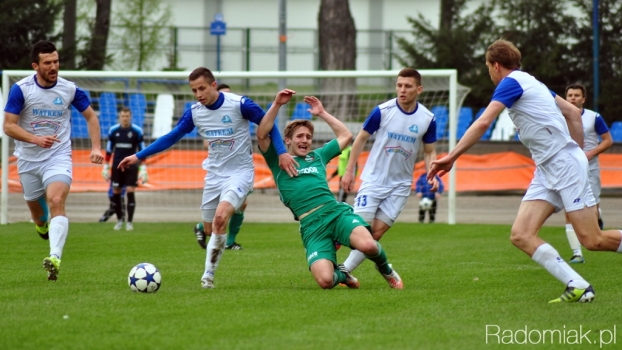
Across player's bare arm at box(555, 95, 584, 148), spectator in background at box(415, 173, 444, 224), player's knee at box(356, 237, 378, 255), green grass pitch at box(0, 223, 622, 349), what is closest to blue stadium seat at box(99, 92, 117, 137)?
spectator in background at box(415, 173, 444, 224)

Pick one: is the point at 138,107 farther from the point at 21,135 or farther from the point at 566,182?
the point at 566,182

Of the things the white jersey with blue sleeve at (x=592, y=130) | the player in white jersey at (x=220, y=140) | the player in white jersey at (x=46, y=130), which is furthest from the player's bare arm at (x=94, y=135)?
the white jersey with blue sleeve at (x=592, y=130)

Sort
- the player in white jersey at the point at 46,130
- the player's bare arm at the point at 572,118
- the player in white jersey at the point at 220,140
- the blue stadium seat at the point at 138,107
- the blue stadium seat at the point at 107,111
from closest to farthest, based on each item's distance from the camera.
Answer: the player's bare arm at the point at 572,118 < the player in white jersey at the point at 220,140 < the player in white jersey at the point at 46,130 < the blue stadium seat at the point at 107,111 < the blue stadium seat at the point at 138,107

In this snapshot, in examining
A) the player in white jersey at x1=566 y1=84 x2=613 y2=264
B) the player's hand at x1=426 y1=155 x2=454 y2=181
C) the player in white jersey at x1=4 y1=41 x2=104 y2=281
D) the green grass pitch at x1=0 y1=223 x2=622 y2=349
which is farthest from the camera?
the player in white jersey at x1=566 y1=84 x2=613 y2=264

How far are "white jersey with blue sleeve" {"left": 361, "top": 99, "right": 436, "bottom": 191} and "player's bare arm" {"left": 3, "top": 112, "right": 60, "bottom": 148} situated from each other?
3029mm

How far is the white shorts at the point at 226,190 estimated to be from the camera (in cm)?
864

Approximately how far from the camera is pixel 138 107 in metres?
20.3

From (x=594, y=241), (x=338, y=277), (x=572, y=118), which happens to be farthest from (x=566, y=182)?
(x=338, y=277)

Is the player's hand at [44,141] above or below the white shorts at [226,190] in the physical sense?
above

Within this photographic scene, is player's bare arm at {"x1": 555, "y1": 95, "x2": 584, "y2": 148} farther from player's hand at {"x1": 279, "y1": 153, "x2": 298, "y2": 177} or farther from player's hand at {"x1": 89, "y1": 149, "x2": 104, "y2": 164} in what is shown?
player's hand at {"x1": 89, "y1": 149, "x2": 104, "y2": 164}

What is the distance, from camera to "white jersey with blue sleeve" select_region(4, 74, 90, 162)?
9273mm

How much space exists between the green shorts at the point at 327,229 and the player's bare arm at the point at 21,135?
2554 millimetres

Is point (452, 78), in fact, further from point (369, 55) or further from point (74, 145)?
point (369, 55)

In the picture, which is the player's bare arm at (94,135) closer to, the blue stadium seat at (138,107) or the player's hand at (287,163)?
the player's hand at (287,163)
